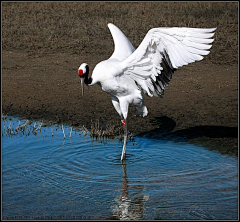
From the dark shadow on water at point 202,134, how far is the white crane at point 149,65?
0.63 meters

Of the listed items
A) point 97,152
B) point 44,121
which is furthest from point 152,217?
point 44,121

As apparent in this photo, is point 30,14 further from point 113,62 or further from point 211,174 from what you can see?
point 211,174

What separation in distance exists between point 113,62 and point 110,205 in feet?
7.16

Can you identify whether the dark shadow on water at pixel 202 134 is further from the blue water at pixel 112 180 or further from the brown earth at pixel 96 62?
the blue water at pixel 112 180

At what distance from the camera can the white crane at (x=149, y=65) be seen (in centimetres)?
601

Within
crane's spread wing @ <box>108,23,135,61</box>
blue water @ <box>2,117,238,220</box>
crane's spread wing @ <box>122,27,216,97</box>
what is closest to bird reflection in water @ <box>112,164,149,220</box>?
blue water @ <box>2,117,238,220</box>

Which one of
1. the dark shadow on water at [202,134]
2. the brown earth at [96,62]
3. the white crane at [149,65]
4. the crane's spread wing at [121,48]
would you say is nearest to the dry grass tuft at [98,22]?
the brown earth at [96,62]

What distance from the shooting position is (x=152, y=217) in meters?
4.80

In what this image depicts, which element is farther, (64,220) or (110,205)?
(110,205)

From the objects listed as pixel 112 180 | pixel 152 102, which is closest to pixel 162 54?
pixel 112 180

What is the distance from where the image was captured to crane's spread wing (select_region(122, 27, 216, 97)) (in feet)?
19.6

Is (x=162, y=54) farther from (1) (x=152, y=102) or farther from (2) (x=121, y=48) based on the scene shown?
(1) (x=152, y=102)

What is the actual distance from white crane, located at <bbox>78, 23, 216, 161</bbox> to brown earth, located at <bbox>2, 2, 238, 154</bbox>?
41.5 inches

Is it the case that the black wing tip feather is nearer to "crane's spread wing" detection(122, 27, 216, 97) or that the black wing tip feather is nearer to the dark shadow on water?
"crane's spread wing" detection(122, 27, 216, 97)
